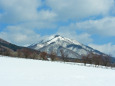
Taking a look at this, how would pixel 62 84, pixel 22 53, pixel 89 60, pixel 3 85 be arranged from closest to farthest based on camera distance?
pixel 3 85
pixel 62 84
pixel 89 60
pixel 22 53

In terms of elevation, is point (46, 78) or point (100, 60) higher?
point (100, 60)

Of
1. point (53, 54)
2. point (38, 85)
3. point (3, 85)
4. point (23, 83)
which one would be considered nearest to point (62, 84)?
point (38, 85)

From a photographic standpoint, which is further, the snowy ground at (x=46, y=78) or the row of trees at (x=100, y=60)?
the row of trees at (x=100, y=60)

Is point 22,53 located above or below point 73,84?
above

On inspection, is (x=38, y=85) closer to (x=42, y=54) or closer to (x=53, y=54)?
(x=53, y=54)

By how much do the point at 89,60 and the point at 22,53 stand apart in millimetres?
55767

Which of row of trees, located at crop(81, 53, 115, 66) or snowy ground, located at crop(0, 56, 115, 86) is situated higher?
row of trees, located at crop(81, 53, 115, 66)

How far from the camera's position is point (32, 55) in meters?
151

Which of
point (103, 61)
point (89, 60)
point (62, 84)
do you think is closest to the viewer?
point (62, 84)

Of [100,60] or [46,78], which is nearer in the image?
[46,78]

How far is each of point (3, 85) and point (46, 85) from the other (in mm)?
4321

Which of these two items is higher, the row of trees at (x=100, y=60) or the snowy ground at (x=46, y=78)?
the row of trees at (x=100, y=60)

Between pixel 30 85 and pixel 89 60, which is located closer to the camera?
pixel 30 85

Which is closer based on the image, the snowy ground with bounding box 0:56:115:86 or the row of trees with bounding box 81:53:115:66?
the snowy ground with bounding box 0:56:115:86
